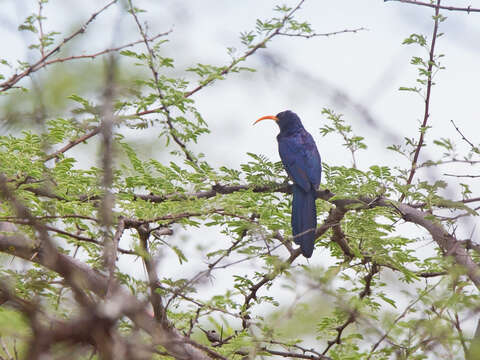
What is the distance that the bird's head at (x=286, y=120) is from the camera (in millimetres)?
6380

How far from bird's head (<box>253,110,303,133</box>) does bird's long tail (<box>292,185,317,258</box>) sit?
2.17 meters

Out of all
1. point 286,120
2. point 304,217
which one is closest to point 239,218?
point 304,217

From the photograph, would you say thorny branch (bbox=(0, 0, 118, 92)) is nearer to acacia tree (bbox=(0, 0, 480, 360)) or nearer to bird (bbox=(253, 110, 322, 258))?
acacia tree (bbox=(0, 0, 480, 360))

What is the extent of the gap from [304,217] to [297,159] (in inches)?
45.3

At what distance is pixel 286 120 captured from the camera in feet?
21.4

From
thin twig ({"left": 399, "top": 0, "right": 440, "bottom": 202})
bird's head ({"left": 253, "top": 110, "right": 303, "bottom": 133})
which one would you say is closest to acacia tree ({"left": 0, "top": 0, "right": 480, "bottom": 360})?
thin twig ({"left": 399, "top": 0, "right": 440, "bottom": 202})

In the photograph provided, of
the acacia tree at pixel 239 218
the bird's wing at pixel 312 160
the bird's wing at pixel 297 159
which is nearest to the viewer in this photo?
the acacia tree at pixel 239 218

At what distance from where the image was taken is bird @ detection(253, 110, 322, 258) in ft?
12.3

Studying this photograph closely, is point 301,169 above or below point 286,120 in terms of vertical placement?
below

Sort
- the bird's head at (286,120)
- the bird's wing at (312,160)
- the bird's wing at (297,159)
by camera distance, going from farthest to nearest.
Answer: the bird's head at (286,120), the bird's wing at (312,160), the bird's wing at (297,159)

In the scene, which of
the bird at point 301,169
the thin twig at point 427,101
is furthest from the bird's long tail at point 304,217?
the thin twig at point 427,101

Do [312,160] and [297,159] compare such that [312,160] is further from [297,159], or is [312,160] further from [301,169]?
[301,169]

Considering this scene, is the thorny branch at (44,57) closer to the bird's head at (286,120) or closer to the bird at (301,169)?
the bird at (301,169)

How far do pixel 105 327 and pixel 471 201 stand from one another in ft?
7.48
